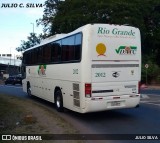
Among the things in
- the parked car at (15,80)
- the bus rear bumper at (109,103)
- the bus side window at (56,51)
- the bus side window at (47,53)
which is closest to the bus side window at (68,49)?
the bus side window at (56,51)

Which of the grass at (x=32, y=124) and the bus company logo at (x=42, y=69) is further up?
the bus company logo at (x=42, y=69)

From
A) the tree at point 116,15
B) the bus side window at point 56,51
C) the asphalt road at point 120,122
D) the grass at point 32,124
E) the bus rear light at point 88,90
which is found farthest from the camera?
the tree at point 116,15

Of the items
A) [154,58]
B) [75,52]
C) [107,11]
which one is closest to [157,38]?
[154,58]

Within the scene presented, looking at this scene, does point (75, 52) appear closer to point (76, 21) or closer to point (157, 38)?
point (76, 21)

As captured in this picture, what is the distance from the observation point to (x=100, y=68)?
12648 millimetres

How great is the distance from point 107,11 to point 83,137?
113 feet

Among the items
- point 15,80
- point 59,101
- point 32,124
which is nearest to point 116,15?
point 15,80

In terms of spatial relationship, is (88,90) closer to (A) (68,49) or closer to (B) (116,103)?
(B) (116,103)

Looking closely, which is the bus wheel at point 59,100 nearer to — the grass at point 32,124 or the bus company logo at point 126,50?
the grass at point 32,124

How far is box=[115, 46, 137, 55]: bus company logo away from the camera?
13109 mm

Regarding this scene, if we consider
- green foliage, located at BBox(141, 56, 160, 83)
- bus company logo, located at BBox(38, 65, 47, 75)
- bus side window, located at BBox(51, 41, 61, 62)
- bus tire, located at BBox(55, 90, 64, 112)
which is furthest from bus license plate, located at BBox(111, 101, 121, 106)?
green foliage, located at BBox(141, 56, 160, 83)

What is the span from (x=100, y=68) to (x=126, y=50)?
1416 millimetres

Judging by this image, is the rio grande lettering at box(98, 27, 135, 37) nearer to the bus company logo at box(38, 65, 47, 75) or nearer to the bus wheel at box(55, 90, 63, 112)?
the bus wheel at box(55, 90, 63, 112)

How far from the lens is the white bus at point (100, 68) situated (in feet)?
40.9
